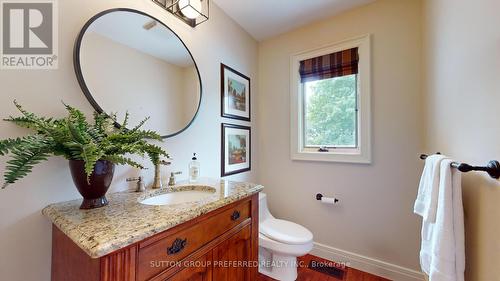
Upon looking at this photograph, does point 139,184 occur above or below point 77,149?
below

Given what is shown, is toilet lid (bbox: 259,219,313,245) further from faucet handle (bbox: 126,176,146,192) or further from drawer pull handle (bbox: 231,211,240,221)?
faucet handle (bbox: 126,176,146,192)

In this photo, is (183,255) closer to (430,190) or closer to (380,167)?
(430,190)

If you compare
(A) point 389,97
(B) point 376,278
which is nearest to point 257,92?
(A) point 389,97

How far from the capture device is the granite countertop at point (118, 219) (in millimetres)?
539

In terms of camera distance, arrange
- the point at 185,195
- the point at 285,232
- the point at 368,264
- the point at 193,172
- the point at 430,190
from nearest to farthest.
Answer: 1. the point at 430,190
2. the point at 185,195
3. the point at 193,172
4. the point at 285,232
5. the point at 368,264

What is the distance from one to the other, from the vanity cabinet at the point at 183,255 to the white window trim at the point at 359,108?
101cm

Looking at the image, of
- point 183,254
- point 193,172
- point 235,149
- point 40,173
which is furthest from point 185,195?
point 235,149

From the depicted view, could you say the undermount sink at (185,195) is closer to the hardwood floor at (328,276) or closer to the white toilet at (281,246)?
the white toilet at (281,246)

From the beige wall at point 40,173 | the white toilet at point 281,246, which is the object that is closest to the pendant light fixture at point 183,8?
the beige wall at point 40,173

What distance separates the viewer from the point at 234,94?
6.24 feet

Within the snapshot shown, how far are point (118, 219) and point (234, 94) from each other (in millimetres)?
1447

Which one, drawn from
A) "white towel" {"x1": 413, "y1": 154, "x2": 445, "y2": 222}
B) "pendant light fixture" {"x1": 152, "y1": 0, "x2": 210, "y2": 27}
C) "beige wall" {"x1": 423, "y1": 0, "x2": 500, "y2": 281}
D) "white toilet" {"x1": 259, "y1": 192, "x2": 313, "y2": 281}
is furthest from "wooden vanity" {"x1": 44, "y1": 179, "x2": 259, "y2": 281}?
"pendant light fixture" {"x1": 152, "y1": 0, "x2": 210, "y2": 27}

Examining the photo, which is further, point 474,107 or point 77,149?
point 474,107

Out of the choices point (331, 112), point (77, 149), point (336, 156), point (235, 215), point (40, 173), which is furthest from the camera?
point (331, 112)
